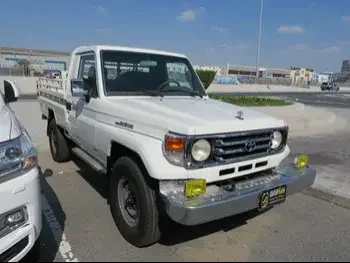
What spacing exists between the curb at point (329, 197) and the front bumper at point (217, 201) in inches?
64.4

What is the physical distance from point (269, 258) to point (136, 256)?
1324 mm

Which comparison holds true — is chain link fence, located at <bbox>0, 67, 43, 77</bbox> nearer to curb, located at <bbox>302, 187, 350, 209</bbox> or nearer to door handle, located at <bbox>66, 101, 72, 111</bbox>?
door handle, located at <bbox>66, 101, 72, 111</bbox>

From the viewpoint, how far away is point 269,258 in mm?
3459

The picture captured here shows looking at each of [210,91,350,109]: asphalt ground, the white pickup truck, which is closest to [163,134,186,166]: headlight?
the white pickup truck

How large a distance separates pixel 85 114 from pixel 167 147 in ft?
6.51

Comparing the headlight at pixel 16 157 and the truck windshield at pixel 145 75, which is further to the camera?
the truck windshield at pixel 145 75

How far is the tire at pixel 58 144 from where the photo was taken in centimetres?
655

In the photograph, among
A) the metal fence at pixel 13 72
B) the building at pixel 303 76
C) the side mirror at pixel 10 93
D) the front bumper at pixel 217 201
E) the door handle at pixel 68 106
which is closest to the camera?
the front bumper at pixel 217 201

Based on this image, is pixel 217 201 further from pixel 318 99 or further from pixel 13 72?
pixel 13 72

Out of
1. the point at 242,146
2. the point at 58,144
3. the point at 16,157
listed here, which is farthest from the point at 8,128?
the point at 58,144

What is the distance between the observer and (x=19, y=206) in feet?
9.16

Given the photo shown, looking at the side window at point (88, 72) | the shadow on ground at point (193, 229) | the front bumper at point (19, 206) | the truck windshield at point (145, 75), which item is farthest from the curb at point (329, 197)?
the front bumper at point (19, 206)

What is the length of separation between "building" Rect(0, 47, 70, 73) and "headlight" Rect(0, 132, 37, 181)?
49.3m

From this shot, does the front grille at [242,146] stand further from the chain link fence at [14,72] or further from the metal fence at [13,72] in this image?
the metal fence at [13,72]
